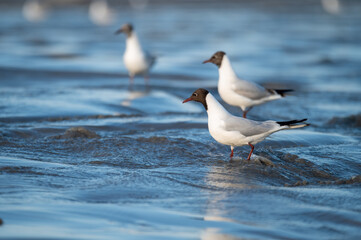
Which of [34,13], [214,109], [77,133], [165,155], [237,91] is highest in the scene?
[34,13]

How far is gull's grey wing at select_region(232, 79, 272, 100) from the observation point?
7.99 metres

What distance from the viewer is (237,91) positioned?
7992 mm

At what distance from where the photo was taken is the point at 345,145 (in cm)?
692

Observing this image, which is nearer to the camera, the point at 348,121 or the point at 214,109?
the point at 214,109

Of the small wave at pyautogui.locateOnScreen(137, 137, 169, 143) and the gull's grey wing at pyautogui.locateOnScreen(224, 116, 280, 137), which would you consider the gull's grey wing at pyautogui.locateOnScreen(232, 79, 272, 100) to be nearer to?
the small wave at pyautogui.locateOnScreen(137, 137, 169, 143)

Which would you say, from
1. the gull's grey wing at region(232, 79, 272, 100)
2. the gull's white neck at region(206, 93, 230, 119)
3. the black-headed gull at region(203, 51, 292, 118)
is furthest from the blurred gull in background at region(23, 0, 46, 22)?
the gull's white neck at region(206, 93, 230, 119)

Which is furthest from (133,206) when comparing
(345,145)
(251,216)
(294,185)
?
(345,145)

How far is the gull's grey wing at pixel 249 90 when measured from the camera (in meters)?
7.99

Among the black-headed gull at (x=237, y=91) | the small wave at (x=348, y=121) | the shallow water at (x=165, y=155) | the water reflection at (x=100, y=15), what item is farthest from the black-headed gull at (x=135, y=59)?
the water reflection at (x=100, y=15)

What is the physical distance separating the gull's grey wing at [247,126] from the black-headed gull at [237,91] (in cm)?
193

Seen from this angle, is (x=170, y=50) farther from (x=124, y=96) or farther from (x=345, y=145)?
(x=345, y=145)

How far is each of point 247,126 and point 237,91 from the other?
2064 mm

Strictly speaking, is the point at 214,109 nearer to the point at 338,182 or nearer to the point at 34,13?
the point at 338,182

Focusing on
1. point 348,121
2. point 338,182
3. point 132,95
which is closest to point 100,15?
point 132,95
